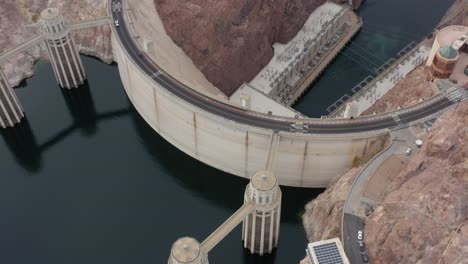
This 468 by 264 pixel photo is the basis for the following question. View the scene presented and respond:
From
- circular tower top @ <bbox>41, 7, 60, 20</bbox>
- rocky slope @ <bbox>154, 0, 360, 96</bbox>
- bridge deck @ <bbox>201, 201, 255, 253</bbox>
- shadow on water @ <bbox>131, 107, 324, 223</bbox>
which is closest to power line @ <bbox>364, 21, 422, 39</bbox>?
rocky slope @ <bbox>154, 0, 360, 96</bbox>

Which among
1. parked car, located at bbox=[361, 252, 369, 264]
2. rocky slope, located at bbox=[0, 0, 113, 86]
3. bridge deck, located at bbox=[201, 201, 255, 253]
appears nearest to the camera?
parked car, located at bbox=[361, 252, 369, 264]

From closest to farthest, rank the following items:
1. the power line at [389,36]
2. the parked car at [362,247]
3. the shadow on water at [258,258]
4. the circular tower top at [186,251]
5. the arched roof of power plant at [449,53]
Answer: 1. the circular tower top at [186,251]
2. the parked car at [362,247]
3. the shadow on water at [258,258]
4. the arched roof of power plant at [449,53]
5. the power line at [389,36]

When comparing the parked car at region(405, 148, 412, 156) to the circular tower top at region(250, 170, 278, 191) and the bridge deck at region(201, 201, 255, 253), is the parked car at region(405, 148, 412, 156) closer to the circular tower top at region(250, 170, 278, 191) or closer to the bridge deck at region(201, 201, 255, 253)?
the circular tower top at region(250, 170, 278, 191)

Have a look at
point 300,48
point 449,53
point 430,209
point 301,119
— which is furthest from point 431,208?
point 300,48

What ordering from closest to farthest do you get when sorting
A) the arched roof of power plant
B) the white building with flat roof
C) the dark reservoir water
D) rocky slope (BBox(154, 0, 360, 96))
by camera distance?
the dark reservoir water
the arched roof of power plant
rocky slope (BBox(154, 0, 360, 96))
the white building with flat roof

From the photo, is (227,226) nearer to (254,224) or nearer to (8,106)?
(254,224)

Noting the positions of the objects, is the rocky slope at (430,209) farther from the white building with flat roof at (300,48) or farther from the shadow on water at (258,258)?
the white building with flat roof at (300,48)

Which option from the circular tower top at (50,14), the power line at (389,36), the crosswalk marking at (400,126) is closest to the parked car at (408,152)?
the crosswalk marking at (400,126)
